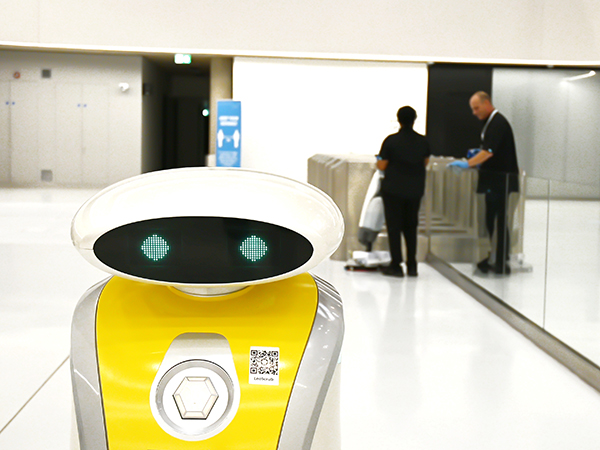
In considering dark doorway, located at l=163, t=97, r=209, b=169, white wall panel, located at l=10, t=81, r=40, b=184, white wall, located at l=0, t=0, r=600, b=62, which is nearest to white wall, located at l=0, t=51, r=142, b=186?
white wall panel, located at l=10, t=81, r=40, b=184

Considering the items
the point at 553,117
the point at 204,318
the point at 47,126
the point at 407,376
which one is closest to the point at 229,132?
the point at 47,126

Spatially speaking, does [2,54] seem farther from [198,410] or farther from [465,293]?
[198,410]

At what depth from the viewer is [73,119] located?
16.5 m

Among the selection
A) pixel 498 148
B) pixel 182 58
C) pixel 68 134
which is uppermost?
pixel 182 58

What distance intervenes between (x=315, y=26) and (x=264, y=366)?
1400 centimetres

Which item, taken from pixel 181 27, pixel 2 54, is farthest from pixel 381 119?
pixel 2 54

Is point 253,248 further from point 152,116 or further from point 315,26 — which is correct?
point 152,116

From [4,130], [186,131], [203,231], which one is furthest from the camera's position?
[186,131]

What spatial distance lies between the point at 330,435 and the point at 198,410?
0.28 m

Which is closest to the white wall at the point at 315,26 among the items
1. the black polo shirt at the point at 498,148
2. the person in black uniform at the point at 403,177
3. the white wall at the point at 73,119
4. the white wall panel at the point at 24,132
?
the white wall at the point at 73,119

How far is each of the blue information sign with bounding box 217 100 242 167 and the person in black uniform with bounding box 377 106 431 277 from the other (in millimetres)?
7248

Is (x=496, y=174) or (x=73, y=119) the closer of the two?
(x=496, y=174)

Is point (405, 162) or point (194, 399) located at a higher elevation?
point (405, 162)

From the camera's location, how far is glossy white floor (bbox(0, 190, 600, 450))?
2891 millimetres
